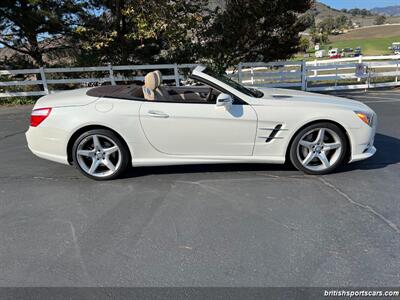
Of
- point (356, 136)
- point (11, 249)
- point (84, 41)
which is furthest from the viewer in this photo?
point (84, 41)

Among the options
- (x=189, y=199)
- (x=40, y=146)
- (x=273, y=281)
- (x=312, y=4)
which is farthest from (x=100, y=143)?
(x=312, y=4)

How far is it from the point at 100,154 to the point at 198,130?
1266 mm

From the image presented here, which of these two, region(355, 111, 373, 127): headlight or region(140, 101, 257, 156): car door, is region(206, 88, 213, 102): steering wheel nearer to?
region(140, 101, 257, 156): car door

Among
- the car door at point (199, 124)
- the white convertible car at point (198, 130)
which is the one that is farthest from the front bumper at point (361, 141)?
the car door at point (199, 124)

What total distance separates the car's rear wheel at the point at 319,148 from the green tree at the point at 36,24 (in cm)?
1138

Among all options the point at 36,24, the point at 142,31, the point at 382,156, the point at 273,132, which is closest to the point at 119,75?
the point at 142,31

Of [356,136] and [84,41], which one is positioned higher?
[84,41]

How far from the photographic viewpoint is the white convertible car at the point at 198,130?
4.31 m

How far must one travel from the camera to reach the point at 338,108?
439 centimetres

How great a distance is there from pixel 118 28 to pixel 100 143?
10.7m

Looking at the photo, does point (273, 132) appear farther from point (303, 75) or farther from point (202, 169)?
point (303, 75)

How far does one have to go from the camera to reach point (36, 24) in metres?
13.3

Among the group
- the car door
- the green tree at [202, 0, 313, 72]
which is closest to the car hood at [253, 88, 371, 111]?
the car door

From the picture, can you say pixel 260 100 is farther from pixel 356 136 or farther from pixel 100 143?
pixel 100 143
